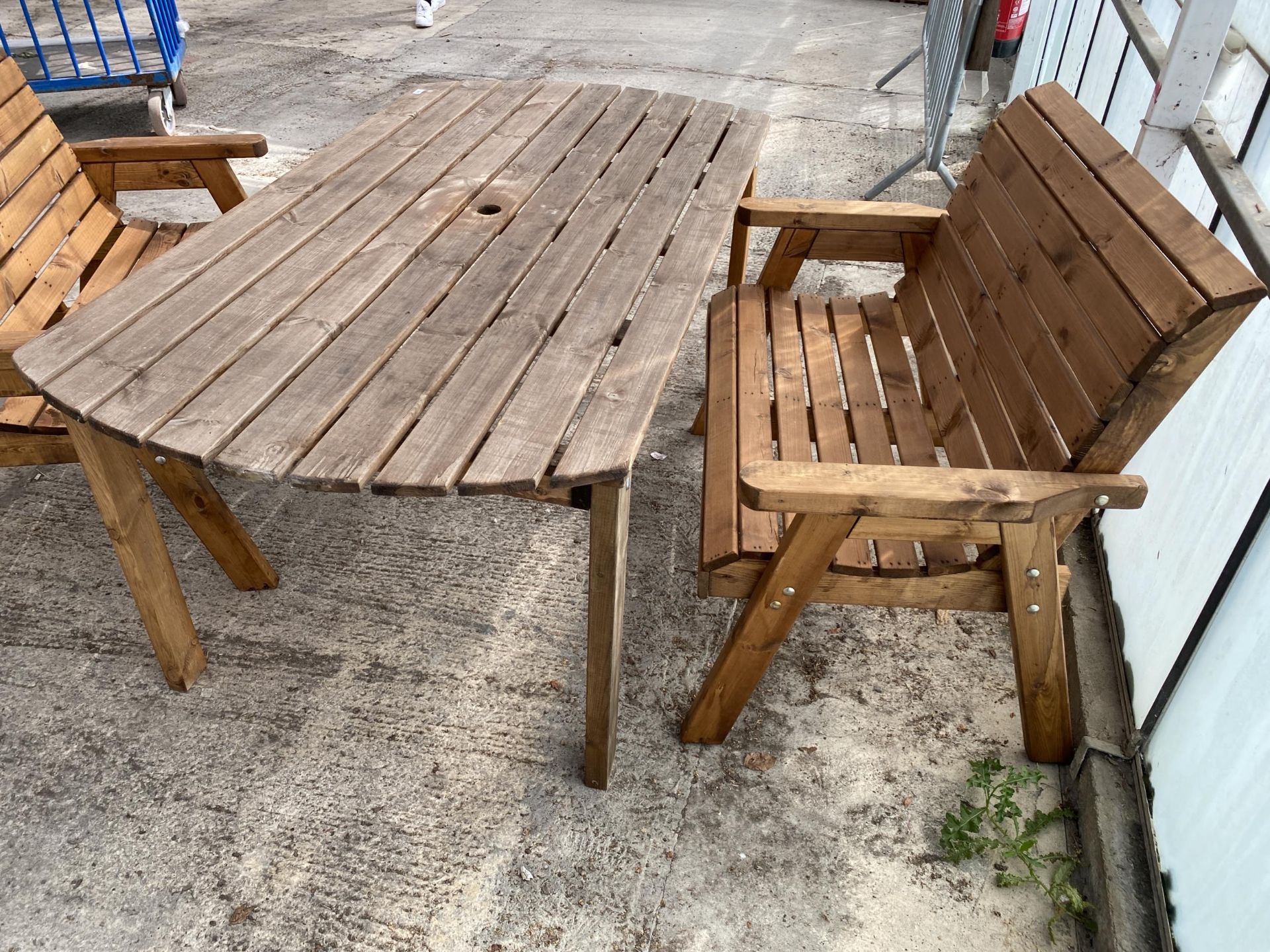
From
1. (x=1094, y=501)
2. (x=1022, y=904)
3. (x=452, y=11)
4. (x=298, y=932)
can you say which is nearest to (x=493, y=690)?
(x=298, y=932)

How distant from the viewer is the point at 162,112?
4590 mm

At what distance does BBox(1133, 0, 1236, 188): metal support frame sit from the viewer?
1.67 m

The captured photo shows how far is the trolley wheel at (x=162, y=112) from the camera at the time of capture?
454 cm

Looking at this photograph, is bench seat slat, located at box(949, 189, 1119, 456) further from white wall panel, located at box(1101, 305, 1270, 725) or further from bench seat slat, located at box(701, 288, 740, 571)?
bench seat slat, located at box(701, 288, 740, 571)

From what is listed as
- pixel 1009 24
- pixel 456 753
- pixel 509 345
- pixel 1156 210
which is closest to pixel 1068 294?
pixel 1156 210

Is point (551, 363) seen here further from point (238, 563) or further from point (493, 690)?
point (238, 563)

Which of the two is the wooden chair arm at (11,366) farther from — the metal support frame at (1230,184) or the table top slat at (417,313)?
the metal support frame at (1230,184)

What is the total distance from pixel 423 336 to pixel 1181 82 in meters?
1.51

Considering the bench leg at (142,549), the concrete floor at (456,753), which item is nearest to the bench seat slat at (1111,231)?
the concrete floor at (456,753)

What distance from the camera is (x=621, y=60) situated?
6.15 m

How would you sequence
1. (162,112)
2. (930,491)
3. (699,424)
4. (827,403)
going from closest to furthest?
(930,491) < (827,403) < (699,424) < (162,112)

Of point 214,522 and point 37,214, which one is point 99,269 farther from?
point 214,522

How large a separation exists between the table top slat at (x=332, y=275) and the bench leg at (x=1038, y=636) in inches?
49.1

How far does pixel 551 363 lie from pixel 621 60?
531 cm
